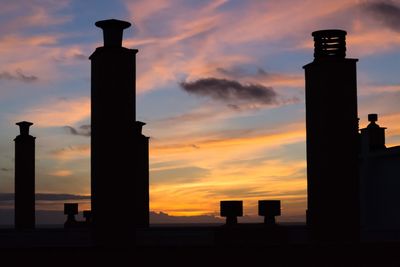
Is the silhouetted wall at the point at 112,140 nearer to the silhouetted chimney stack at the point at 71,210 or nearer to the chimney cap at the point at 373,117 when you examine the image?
the silhouetted chimney stack at the point at 71,210

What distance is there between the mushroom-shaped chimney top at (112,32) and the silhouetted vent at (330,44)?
4025 millimetres

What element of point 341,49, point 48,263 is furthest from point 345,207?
point 48,263

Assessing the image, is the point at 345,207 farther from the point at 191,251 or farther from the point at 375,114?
the point at 375,114

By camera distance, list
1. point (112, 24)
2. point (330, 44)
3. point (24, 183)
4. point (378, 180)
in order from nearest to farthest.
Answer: point (112, 24) → point (330, 44) → point (24, 183) → point (378, 180)

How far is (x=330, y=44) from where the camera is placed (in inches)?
573

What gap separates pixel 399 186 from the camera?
78.4 feet

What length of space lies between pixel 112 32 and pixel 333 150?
16.3 ft

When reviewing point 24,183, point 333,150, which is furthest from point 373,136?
point 24,183

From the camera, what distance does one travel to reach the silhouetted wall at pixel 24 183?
22.6 m

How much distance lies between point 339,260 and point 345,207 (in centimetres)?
394

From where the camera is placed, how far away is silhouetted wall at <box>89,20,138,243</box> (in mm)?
13328

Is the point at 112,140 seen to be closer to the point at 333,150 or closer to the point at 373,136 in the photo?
the point at 333,150

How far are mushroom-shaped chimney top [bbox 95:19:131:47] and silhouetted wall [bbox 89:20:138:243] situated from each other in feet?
0.06

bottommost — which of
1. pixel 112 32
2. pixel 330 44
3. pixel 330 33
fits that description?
pixel 330 44
